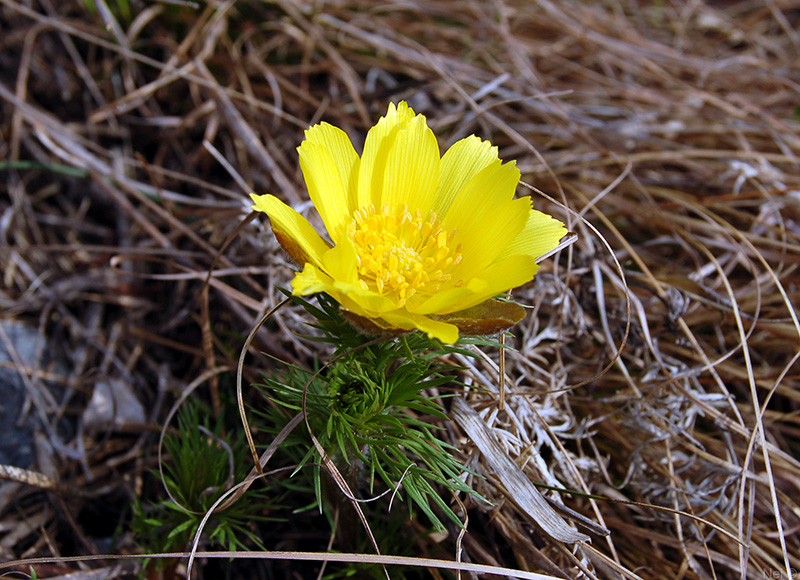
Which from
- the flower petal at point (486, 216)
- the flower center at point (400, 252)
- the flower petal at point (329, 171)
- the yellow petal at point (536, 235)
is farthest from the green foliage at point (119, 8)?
the yellow petal at point (536, 235)

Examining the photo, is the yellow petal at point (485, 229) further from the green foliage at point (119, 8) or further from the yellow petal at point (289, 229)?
the green foliage at point (119, 8)

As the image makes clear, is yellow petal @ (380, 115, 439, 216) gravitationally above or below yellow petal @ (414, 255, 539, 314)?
above

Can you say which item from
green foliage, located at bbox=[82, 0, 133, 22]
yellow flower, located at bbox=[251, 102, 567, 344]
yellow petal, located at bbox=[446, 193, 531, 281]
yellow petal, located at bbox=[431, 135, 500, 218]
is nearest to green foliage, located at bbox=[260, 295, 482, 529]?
yellow flower, located at bbox=[251, 102, 567, 344]

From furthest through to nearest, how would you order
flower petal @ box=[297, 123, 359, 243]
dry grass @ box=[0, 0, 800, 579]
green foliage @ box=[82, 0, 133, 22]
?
green foliage @ box=[82, 0, 133, 22], dry grass @ box=[0, 0, 800, 579], flower petal @ box=[297, 123, 359, 243]

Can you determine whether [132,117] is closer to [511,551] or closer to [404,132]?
[404,132]

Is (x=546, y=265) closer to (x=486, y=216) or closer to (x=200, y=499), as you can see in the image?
(x=486, y=216)

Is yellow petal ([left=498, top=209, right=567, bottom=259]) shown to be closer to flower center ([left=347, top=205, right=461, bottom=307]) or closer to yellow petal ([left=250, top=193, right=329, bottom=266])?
flower center ([left=347, top=205, right=461, bottom=307])

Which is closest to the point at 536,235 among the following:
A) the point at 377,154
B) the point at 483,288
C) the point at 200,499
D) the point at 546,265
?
the point at 483,288

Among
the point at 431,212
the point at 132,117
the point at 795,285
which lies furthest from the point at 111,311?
the point at 795,285
